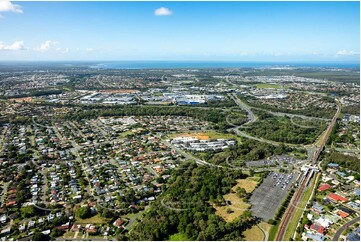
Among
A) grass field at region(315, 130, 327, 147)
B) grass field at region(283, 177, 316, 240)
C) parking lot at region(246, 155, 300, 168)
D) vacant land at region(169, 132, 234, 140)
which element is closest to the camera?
grass field at region(283, 177, 316, 240)

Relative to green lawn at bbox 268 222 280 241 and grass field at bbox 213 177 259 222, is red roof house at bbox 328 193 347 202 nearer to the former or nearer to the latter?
grass field at bbox 213 177 259 222

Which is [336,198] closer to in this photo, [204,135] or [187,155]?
[187,155]

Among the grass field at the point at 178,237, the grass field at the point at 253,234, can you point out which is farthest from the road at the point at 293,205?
the grass field at the point at 178,237

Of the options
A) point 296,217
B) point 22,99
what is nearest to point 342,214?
point 296,217

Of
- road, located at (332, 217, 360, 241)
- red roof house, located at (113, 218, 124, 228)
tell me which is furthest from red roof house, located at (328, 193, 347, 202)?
red roof house, located at (113, 218, 124, 228)

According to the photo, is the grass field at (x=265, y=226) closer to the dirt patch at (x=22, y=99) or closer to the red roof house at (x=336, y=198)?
the red roof house at (x=336, y=198)
